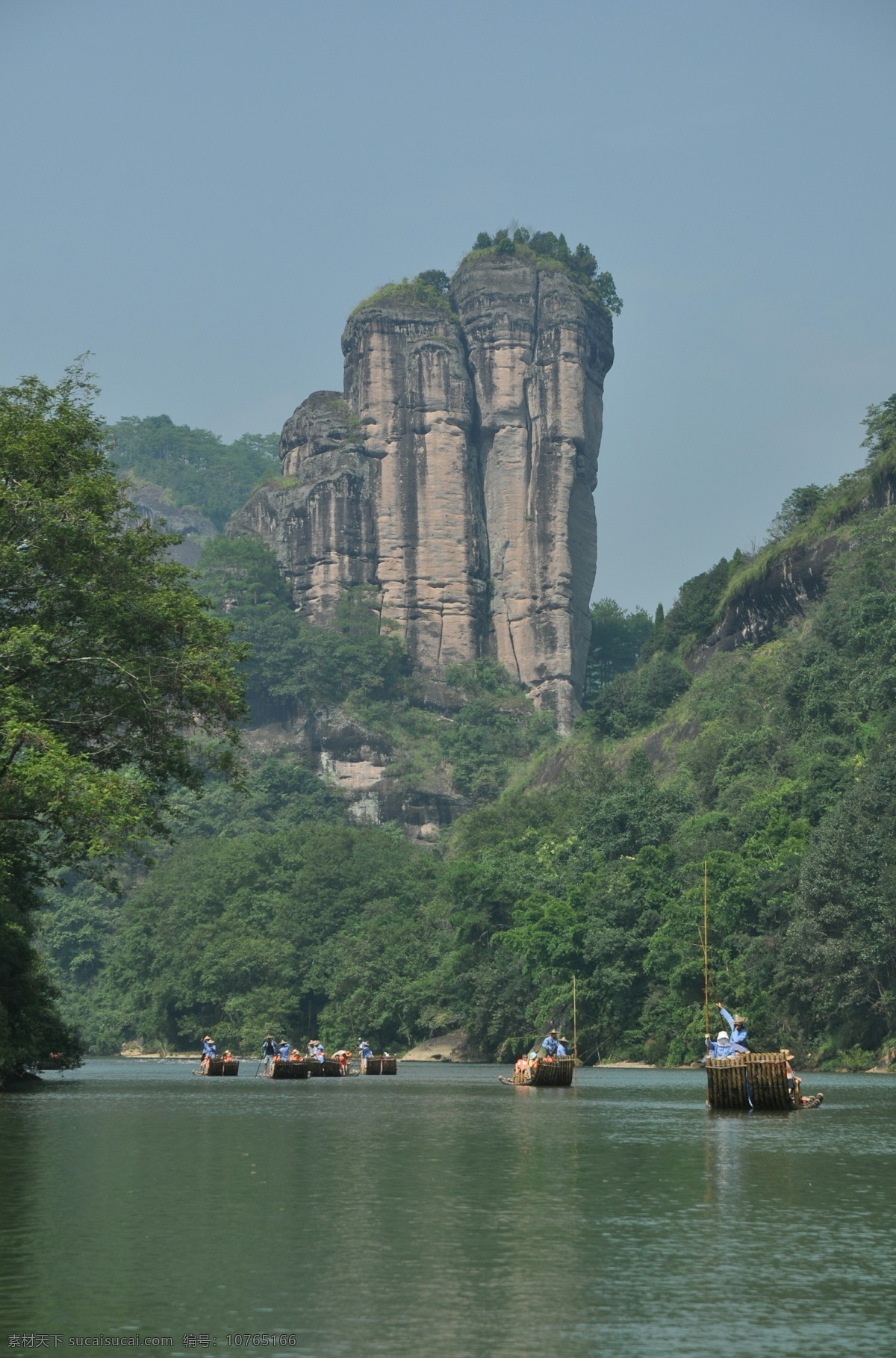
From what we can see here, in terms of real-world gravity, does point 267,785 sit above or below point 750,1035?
above

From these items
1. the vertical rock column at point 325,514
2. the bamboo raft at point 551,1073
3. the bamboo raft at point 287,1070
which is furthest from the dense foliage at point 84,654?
the vertical rock column at point 325,514

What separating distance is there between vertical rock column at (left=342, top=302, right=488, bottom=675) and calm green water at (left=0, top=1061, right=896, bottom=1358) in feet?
415

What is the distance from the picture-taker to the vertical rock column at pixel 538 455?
517 ft

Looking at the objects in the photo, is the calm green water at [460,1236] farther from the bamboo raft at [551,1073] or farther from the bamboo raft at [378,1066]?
the bamboo raft at [378,1066]

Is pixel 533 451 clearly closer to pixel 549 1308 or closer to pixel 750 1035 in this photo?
pixel 750 1035

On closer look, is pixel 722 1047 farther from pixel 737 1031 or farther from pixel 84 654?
pixel 84 654

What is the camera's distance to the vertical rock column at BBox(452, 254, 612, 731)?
157625 millimetres

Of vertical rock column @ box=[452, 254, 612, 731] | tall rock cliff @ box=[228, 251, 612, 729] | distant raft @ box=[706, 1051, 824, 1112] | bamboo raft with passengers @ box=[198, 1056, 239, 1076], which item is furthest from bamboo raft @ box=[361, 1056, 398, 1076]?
tall rock cliff @ box=[228, 251, 612, 729]

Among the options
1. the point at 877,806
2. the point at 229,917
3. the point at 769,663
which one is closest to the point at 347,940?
the point at 229,917

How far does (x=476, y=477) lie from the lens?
16262 cm

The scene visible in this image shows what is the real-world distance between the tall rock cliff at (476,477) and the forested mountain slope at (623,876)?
13459 millimetres

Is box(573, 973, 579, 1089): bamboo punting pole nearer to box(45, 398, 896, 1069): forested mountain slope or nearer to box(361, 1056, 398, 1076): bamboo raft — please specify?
box(45, 398, 896, 1069): forested mountain slope

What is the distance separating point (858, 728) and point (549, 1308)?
73295mm

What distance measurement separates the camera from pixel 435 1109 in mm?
41688
